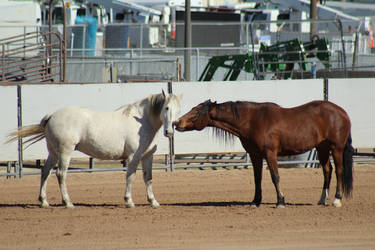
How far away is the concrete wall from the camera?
14359 millimetres

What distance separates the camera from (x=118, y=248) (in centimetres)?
751

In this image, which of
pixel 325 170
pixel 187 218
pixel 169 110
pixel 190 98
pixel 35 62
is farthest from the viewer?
pixel 35 62

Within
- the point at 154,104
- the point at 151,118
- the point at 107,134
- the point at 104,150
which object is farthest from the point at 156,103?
the point at 104,150

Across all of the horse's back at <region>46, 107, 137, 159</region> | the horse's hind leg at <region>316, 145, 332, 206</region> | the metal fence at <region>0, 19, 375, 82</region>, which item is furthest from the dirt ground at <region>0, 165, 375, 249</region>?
the metal fence at <region>0, 19, 375, 82</region>

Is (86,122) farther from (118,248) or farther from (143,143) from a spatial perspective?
(118,248)

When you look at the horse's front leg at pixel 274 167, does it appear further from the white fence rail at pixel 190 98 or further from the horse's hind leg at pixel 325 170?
the white fence rail at pixel 190 98

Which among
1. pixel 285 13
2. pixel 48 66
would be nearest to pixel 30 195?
pixel 48 66

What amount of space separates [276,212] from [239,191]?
262 centimetres

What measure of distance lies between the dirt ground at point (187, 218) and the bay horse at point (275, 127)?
2.53 ft

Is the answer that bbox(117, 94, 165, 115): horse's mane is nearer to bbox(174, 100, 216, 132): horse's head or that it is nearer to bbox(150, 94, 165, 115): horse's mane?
bbox(150, 94, 165, 115): horse's mane

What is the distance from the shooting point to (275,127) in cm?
1015

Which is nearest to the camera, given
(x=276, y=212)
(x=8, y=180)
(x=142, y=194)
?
(x=276, y=212)

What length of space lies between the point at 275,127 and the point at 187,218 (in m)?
2.06

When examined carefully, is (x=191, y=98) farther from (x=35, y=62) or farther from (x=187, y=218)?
(x=35, y=62)
